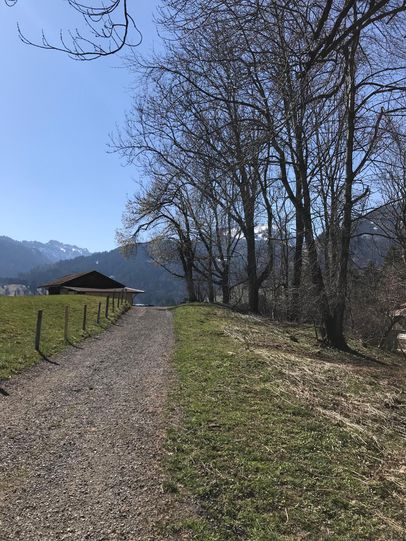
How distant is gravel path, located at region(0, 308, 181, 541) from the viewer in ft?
12.9

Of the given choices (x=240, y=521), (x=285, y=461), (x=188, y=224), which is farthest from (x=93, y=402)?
(x=188, y=224)

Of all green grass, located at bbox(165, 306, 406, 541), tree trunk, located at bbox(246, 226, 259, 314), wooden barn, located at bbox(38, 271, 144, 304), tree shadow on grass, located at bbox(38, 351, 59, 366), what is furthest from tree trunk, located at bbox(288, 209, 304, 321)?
wooden barn, located at bbox(38, 271, 144, 304)

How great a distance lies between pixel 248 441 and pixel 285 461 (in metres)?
0.62

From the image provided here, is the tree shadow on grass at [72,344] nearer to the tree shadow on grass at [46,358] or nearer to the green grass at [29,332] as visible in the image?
the green grass at [29,332]

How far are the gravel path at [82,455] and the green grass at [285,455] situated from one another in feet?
1.12

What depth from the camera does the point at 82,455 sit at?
5.32 metres

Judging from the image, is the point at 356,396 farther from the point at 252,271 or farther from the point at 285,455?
the point at 252,271

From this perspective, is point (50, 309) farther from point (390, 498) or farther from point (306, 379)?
point (390, 498)

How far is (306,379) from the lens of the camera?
9.51 m

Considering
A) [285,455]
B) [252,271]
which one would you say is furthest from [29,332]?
[252,271]

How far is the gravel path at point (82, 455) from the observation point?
3941mm

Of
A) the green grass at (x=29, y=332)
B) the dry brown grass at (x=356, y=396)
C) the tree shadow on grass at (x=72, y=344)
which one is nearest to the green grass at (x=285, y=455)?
the dry brown grass at (x=356, y=396)

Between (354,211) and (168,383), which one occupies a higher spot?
(354,211)

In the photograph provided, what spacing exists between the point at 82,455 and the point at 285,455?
225cm
